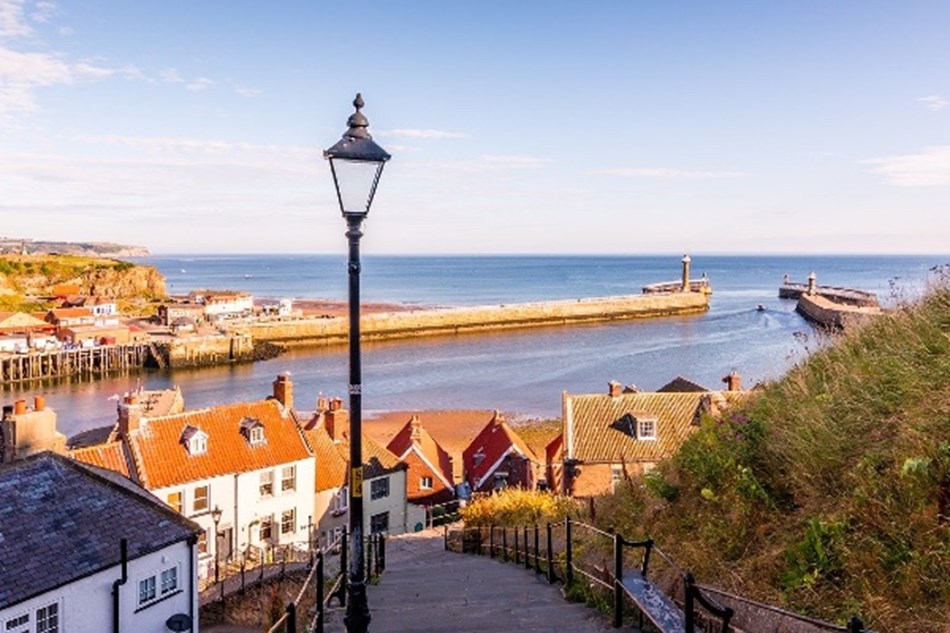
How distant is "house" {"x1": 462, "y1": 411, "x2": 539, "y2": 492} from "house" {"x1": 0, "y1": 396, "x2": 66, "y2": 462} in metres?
16.7

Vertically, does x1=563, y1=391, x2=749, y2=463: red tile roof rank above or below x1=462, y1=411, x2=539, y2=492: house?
above

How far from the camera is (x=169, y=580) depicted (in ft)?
60.4

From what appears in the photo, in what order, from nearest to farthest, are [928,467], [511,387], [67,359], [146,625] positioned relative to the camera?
[928,467] < [146,625] < [511,387] < [67,359]

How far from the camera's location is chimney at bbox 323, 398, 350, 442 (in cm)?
3431

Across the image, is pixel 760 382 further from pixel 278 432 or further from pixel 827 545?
pixel 278 432

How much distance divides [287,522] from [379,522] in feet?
12.9

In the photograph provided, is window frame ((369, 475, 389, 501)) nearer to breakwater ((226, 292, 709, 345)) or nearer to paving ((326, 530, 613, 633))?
paving ((326, 530, 613, 633))

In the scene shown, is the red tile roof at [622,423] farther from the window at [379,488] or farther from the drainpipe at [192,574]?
the drainpipe at [192,574]

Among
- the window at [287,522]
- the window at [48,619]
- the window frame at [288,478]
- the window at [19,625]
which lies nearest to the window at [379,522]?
the window at [287,522]

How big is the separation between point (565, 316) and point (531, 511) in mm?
100872

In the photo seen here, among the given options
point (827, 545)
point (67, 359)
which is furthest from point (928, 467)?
point (67, 359)

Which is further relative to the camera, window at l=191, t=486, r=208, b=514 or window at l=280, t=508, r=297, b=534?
window at l=280, t=508, r=297, b=534

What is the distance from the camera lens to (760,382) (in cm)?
1293

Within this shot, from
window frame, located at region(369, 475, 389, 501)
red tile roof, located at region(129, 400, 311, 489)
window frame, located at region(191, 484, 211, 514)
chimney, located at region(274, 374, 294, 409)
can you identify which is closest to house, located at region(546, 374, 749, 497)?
window frame, located at region(369, 475, 389, 501)
